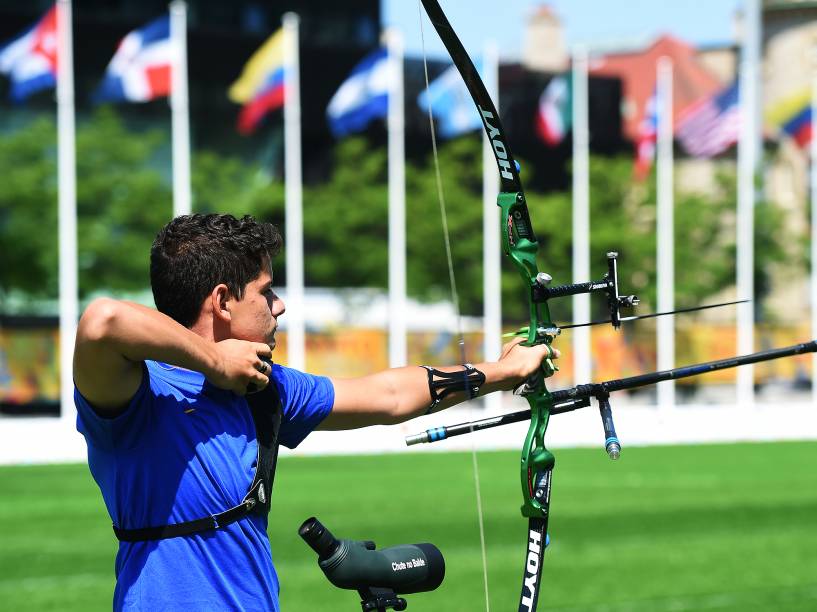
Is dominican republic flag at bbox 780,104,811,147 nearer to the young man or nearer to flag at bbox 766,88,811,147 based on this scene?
flag at bbox 766,88,811,147

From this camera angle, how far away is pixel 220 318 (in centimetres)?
337

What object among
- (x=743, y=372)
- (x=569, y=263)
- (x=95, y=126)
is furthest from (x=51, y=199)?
(x=743, y=372)

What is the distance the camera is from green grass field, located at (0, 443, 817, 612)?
35.2ft

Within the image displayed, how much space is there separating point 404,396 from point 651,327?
35.2m

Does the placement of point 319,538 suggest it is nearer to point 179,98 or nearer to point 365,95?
point 179,98

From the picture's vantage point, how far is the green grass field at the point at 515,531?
35.2ft

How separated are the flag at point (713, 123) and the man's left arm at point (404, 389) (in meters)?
26.6

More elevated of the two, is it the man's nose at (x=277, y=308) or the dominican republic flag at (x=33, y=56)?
the dominican republic flag at (x=33, y=56)

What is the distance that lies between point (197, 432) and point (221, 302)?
12.6 inches

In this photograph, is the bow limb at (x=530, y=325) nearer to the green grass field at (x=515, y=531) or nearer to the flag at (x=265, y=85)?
the green grass field at (x=515, y=531)

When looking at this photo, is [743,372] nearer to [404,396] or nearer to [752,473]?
[752,473]

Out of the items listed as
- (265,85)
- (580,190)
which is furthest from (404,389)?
(580,190)

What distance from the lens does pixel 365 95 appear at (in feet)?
93.2

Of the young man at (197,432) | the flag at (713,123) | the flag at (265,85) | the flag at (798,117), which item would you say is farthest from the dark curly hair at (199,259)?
the flag at (798,117)
